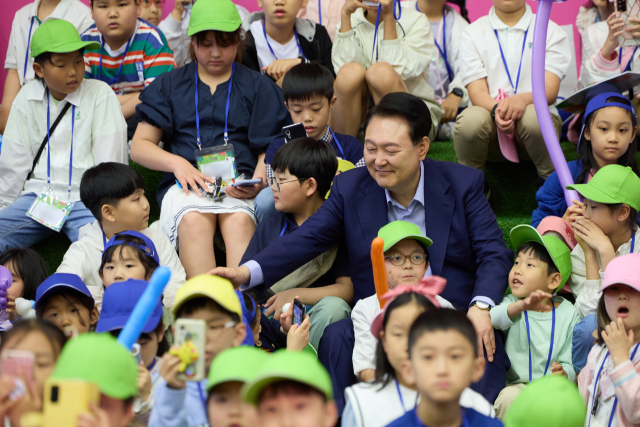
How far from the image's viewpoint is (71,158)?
3.67 metres

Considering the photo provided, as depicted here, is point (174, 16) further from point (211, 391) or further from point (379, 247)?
point (211, 391)

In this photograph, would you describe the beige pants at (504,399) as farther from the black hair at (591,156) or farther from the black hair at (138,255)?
the black hair at (138,255)

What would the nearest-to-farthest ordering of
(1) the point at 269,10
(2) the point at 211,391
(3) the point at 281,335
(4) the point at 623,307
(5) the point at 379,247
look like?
1. (2) the point at 211,391
2. (5) the point at 379,247
3. (4) the point at 623,307
4. (3) the point at 281,335
5. (1) the point at 269,10

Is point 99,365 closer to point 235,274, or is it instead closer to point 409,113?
point 235,274

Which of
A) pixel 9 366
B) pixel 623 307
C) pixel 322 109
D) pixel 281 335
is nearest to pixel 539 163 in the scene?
pixel 322 109

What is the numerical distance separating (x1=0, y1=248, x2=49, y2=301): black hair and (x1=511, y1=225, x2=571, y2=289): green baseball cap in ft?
6.53

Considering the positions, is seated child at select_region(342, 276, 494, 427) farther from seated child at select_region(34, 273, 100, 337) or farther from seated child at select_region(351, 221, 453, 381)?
seated child at select_region(34, 273, 100, 337)

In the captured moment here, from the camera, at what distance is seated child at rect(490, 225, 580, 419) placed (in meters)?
2.64

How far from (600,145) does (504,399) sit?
1335mm

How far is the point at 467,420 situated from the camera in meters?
1.77

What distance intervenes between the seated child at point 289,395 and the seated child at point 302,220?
53.4 inches

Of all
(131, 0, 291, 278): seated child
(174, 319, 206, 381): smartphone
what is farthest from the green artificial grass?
(174, 319, 206, 381): smartphone

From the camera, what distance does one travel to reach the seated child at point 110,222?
9.99 ft

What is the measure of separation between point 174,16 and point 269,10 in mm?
838
